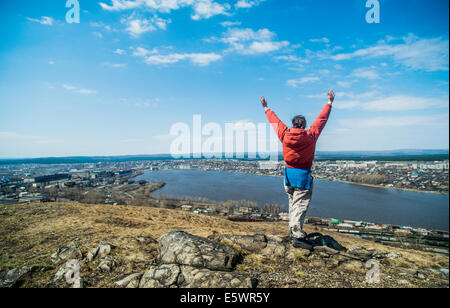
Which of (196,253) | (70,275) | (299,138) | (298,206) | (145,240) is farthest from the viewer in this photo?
(145,240)

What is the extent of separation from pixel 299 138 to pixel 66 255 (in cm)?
381

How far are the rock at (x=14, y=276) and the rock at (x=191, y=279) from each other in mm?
1549

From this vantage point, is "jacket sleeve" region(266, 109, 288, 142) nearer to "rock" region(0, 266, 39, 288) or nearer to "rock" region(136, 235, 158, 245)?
"rock" region(136, 235, 158, 245)

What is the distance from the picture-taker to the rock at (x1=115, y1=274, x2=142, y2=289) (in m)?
2.16

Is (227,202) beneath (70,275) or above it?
beneath

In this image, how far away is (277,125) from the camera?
111 inches

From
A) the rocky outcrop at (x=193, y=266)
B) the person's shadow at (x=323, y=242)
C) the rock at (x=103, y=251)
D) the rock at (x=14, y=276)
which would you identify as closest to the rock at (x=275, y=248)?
the rocky outcrop at (x=193, y=266)

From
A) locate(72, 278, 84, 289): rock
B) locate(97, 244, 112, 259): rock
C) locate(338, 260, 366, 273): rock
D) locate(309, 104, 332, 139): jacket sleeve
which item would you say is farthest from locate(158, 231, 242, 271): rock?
locate(309, 104, 332, 139): jacket sleeve

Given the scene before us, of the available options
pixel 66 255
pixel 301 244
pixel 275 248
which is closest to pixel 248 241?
pixel 275 248

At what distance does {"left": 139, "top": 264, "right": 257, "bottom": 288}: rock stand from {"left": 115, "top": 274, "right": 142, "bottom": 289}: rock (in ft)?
0.27

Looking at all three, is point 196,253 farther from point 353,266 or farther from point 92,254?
point 353,266

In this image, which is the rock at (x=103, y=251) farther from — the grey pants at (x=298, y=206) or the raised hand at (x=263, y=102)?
the raised hand at (x=263, y=102)
